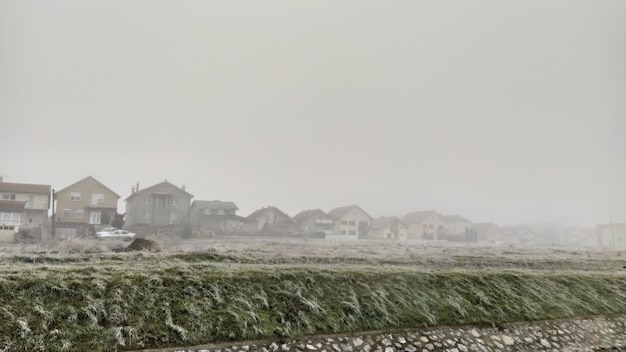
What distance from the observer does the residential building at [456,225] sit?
29609mm

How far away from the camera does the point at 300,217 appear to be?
26.5 metres

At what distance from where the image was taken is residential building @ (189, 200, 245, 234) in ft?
65.4

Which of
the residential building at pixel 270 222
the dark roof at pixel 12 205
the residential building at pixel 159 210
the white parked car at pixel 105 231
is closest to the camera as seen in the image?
the dark roof at pixel 12 205

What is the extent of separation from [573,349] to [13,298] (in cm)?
1030

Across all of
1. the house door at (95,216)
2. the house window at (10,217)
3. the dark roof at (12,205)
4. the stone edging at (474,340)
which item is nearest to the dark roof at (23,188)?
the dark roof at (12,205)

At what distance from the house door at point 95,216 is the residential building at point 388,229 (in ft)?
56.0

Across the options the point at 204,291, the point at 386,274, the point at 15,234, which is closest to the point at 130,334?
the point at 204,291

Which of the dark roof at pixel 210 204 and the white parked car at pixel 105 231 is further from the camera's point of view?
the dark roof at pixel 210 204

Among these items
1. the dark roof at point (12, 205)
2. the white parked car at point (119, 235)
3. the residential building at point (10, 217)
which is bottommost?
the white parked car at point (119, 235)

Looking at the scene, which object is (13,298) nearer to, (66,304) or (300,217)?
(66,304)

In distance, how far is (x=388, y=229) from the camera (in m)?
28.2

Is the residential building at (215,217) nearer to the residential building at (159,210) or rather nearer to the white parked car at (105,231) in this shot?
the residential building at (159,210)

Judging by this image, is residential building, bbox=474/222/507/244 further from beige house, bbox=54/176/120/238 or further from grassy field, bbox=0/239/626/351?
beige house, bbox=54/176/120/238

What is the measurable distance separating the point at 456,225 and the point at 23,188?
27974mm
